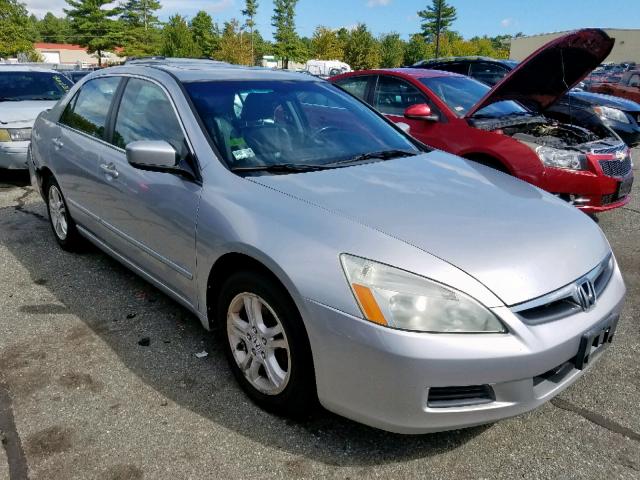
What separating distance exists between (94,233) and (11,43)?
3759cm

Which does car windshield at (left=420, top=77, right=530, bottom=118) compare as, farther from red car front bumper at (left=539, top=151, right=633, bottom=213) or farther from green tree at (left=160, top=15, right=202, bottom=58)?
green tree at (left=160, top=15, right=202, bottom=58)

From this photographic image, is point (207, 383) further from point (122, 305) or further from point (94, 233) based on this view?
point (94, 233)

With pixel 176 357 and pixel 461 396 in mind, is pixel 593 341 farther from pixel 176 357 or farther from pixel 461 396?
pixel 176 357

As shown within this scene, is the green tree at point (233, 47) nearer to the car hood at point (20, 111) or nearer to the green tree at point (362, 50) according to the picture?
the green tree at point (362, 50)

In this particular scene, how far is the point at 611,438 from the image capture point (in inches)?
91.5

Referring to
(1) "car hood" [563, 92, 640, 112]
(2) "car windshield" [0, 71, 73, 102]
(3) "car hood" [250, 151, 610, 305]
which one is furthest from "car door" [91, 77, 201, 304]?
(1) "car hood" [563, 92, 640, 112]

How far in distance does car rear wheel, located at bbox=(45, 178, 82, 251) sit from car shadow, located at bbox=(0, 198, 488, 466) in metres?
0.11

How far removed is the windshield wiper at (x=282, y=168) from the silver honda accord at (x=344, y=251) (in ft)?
0.05

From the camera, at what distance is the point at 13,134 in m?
6.78

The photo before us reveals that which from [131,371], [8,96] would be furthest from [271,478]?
[8,96]

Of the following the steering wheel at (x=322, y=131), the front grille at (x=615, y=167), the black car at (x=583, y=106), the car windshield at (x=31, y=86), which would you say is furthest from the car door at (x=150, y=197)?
the car windshield at (x=31, y=86)

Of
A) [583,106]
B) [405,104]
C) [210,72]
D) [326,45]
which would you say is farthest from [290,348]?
[326,45]

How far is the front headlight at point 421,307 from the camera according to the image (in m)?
1.88

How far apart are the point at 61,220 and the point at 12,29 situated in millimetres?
36513
